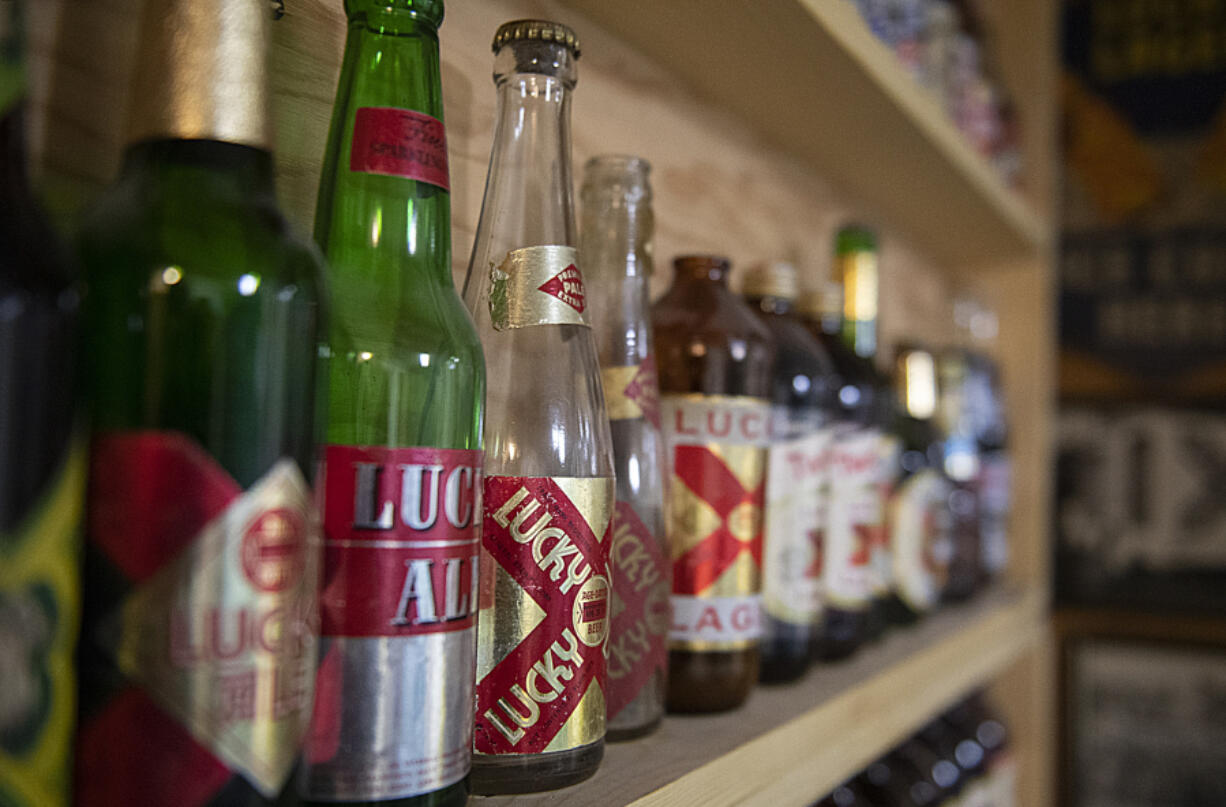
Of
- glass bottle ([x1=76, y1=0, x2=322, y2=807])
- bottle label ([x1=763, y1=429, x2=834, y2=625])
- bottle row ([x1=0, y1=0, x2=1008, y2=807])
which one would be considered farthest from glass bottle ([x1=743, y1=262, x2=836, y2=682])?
glass bottle ([x1=76, y1=0, x2=322, y2=807])

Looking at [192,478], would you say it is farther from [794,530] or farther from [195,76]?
[794,530]

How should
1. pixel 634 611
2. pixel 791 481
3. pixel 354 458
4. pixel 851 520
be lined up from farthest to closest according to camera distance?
pixel 851 520
pixel 791 481
pixel 634 611
pixel 354 458

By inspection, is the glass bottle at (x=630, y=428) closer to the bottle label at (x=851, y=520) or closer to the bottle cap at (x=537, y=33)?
the bottle cap at (x=537, y=33)

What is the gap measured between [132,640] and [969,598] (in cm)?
125

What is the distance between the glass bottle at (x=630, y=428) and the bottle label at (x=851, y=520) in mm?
308

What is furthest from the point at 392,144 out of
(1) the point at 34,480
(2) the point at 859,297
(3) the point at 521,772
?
(2) the point at 859,297

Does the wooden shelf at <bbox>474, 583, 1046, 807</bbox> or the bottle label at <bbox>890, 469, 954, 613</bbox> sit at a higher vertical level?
the bottle label at <bbox>890, 469, 954, 613</bbox>

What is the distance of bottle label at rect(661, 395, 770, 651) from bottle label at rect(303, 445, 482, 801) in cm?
29

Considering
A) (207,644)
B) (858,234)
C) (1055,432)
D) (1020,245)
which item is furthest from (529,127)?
(1055,432)

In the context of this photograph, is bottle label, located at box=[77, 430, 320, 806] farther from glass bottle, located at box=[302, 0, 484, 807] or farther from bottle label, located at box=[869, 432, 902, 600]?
bottle label, located at box=[869, 432, 902, 600]

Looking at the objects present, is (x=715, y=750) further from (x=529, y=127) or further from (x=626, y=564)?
(x=529, y=127)

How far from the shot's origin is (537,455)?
20.1 inches

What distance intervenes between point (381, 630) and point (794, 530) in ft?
1.59

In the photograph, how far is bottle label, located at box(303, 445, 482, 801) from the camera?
389mm
